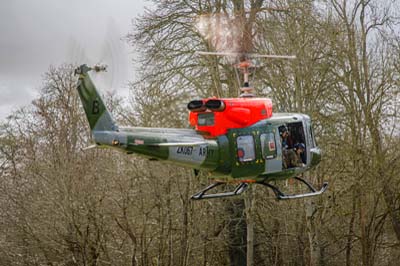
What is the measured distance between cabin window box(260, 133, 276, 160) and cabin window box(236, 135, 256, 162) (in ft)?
0.62

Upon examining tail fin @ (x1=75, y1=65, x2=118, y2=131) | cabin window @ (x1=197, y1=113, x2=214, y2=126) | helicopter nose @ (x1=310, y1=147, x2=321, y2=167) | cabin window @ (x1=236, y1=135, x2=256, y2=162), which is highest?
tail fin @ (x1=75, y1=65, x2=118, y2=131)

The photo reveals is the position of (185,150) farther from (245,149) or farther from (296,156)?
(296,156)

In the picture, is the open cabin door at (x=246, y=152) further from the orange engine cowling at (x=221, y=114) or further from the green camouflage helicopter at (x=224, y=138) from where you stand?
the orange engine cowling at (x=221, y=114)

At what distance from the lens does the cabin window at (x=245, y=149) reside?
28.2 ft

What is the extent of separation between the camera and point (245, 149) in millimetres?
8633

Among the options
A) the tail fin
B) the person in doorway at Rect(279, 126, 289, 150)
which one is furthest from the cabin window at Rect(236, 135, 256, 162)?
the tail fin

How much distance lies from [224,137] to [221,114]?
1.12ft

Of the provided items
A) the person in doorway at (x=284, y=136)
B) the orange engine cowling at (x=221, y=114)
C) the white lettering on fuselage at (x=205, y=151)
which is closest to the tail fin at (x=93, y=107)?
the white lettering on fuselage at (x=205, y=151)

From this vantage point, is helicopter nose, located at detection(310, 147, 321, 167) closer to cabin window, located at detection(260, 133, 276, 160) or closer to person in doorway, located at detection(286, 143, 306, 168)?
person in doorway, located at detection(286, 143, 306, 168)

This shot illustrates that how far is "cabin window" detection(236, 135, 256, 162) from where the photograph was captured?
859 centimetres

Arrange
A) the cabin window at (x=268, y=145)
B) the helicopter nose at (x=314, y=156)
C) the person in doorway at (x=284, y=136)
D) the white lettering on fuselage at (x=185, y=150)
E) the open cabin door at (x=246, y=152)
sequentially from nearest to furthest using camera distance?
the white lettering on fuselage at (x=185, y=150) < the open cabin door at (x=246, y=152) < the cabin window at (x=268, y=145) < the person in doorway at (x=284, y=136) < the helicopter nose at (x=314, y=156)

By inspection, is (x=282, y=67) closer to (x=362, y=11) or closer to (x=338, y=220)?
(x=362, y=11)

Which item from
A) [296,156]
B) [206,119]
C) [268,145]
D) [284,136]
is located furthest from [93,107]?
[296,156]

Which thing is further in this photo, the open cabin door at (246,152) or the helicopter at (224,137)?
the open cabin door at (246,152)
